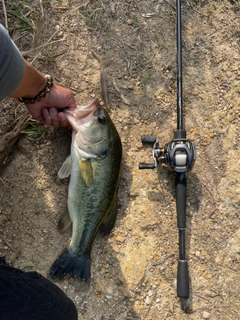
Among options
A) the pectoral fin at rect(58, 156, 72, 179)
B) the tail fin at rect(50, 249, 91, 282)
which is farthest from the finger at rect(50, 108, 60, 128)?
the tail fin at rect(50, 249, 91, 282)

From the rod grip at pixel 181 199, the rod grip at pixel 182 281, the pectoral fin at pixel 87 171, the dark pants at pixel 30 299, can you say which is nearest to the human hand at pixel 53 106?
the pectoral fin at pixel 87 171

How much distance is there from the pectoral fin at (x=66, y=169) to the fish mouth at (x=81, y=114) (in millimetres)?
306

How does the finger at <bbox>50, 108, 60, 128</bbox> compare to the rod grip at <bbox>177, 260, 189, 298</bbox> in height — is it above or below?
above

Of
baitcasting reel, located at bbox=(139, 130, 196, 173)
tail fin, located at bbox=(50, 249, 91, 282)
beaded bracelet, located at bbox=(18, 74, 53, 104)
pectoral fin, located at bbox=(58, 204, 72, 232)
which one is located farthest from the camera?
pectoral fin, located at bbox=(58, 204, 72, 232)

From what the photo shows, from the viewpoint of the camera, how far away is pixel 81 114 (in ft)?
9.93

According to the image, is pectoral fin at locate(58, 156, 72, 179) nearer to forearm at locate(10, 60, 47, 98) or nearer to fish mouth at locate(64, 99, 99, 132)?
fish mouth at locate(64, 99, 99, 132)

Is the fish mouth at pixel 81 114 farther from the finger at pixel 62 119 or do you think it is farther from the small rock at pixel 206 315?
the small rock at pixel 206 315

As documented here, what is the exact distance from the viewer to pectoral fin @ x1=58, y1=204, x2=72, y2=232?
3232 millimetres

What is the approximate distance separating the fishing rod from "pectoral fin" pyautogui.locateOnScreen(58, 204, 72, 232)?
795 millimetres

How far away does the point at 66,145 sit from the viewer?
10.9ft

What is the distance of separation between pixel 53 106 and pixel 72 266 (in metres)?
1.40

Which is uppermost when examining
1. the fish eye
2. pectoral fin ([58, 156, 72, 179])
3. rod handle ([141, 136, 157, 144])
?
the fish eye

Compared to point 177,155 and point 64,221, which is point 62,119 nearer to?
point 64,221

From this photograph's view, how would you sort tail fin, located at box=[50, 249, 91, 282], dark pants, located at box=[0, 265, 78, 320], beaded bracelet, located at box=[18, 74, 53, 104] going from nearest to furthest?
dark pants, located at box=[0, 265, 78, 320] → beaded bracelet, located at box=[18, 74, 53, 104] → tail fin, located at box=[50, 249, 91, 282]
